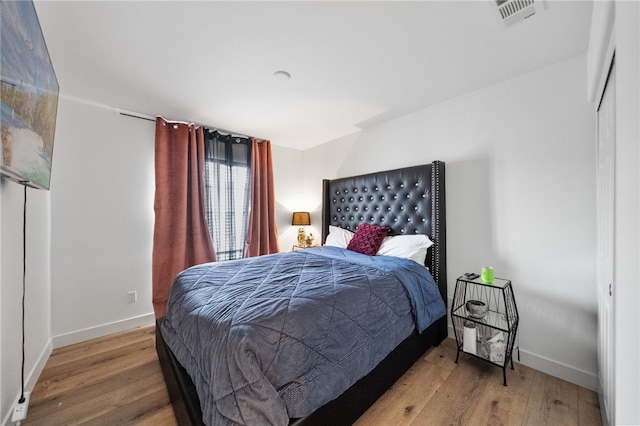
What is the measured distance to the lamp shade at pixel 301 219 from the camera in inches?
150

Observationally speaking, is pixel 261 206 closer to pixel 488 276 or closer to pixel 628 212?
pixel 488 276

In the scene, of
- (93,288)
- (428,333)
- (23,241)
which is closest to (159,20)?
A: (23,241)

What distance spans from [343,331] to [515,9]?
1.99 metres

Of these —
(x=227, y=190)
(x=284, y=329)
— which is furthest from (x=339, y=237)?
(x=284, y=329)

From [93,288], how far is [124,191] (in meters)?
1.01

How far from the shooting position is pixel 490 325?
1.75 m

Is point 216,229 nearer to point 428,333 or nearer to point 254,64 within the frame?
point 254,64

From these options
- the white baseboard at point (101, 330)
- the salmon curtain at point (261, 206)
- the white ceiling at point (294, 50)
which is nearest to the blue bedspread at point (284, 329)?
the white baseboard at point (101, 330)

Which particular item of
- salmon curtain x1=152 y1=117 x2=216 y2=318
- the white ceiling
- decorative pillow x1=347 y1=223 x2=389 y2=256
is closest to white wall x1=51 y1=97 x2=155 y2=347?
salmon curtain x1=152 y1=117 x2=216 y2=318

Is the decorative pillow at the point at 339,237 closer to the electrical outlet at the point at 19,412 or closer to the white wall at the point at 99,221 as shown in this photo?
the white wall at the point at 99,221

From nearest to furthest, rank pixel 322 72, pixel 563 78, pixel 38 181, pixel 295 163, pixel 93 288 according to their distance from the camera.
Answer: pixel 38 181
pixel 563 78
pixel 322 72
pixel 93 288
pixel 295 163

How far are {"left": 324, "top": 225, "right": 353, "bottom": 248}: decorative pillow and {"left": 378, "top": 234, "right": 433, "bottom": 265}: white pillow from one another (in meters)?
0.56

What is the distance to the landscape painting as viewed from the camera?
0.87 m

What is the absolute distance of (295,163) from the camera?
13.4 ft
